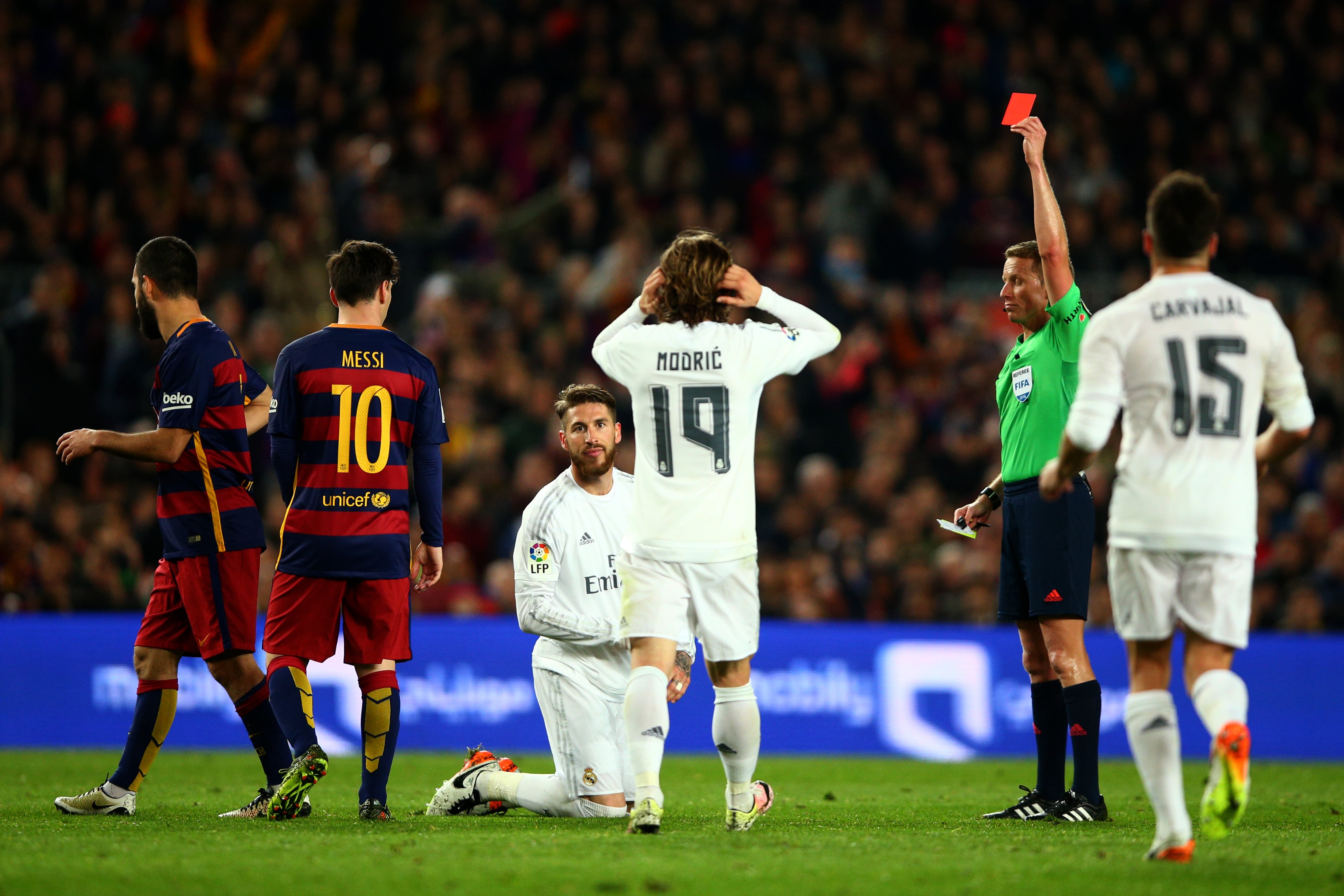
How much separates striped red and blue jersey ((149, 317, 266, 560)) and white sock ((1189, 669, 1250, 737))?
418 centimetres

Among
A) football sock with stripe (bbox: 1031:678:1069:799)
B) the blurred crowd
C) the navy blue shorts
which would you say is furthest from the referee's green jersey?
the blurred crowd

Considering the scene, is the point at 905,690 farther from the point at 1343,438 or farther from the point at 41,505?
the point at 41,505

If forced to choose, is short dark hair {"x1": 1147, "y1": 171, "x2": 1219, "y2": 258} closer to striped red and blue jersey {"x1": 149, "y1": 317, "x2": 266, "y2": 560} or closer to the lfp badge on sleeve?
the lfp badge on sleeve

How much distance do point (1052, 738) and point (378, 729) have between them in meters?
3.19

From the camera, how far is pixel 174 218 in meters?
14.8

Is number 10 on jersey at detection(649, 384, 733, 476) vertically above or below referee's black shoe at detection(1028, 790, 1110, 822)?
above

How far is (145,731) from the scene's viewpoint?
22.0 feet

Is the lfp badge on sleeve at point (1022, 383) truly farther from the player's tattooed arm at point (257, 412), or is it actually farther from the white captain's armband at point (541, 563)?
the player's tattooed arm at point (257, 412)

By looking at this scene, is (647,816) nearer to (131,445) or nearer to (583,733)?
(583,733)

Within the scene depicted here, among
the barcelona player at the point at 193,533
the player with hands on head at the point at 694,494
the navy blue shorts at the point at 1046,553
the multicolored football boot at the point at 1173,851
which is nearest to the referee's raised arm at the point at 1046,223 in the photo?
the navy blue shorts at the point at 1046,553

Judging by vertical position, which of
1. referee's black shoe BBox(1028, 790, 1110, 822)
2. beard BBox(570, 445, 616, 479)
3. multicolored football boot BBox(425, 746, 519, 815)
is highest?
beard BBox(570, 445, 616, 479)

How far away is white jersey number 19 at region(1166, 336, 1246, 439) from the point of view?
4980mm

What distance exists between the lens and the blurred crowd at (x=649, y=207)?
12953 mm

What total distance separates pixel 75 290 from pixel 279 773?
8.94 meters
